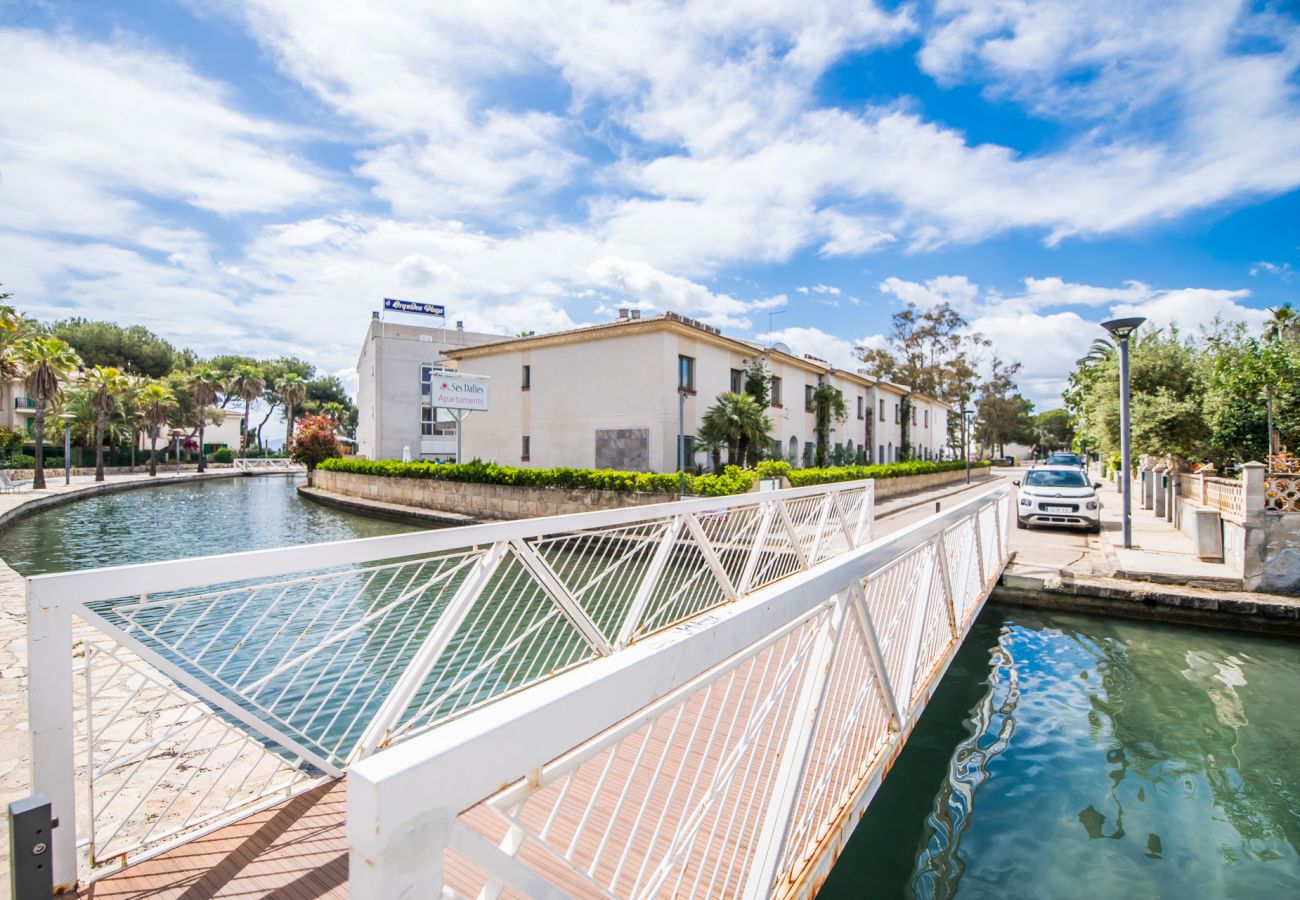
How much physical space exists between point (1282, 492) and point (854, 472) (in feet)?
43.5

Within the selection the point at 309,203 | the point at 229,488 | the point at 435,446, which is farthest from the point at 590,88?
the point at 229,488

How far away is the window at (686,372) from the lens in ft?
66.7

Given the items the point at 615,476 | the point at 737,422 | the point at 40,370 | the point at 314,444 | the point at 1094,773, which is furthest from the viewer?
the point at 314,444

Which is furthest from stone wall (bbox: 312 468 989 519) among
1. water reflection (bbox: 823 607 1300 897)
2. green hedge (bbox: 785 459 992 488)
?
water reflection (bbox: 823 607 1300 897)

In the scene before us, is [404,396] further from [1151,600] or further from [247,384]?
[1151,600]

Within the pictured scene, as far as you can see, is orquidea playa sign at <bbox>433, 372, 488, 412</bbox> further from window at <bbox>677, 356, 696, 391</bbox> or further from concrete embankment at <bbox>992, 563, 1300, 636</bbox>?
concrete embankment at <bbox>992, 563, 1300, 636</bbox>

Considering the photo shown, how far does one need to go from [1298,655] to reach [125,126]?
55.2 ft

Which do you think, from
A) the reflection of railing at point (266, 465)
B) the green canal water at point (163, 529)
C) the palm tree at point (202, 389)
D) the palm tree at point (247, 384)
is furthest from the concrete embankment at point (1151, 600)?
the palm tree at point (247, 384)

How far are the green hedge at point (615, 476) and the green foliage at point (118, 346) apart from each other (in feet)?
127

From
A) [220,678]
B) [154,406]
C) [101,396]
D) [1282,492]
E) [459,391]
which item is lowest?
[220,678]

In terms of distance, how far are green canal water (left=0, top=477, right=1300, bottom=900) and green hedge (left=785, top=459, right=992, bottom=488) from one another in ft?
30.7

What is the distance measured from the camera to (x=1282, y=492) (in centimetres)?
834

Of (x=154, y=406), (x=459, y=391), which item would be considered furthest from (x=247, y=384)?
(x=459, y=391)

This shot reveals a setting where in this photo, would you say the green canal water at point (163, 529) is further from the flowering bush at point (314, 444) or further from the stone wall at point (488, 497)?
the flowering bush at point (314, 444)
